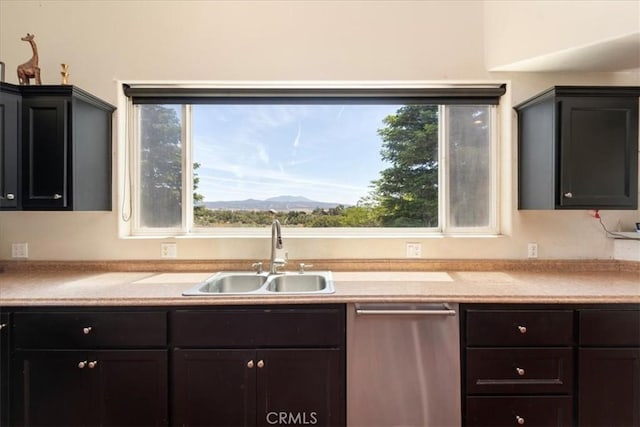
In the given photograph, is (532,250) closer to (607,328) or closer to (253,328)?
(607,328)

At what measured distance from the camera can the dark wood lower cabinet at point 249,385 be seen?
1496 mm

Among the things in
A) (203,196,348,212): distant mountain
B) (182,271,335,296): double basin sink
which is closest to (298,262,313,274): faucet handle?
(182,271,335,296): double basin sink

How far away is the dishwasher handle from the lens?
58.9 inches

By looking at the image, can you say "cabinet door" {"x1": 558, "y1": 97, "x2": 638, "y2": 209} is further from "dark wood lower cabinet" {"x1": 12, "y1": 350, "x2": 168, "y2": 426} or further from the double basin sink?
"dark wood lower cabinet" {"x1": 12, "y1": 350, "x2": 168, "y2": 426}

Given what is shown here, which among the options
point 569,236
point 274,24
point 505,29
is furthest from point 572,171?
point 274,24

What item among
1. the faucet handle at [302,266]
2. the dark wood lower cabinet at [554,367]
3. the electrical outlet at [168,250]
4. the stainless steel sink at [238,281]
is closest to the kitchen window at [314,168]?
the electrical outlet at [168,250]

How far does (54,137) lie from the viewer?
174cm

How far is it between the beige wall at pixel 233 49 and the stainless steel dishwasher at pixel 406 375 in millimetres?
1208

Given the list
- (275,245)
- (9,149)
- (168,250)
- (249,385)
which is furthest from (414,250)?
(9,149)

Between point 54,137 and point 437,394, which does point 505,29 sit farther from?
point 54,137

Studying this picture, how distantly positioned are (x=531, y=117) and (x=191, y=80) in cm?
234

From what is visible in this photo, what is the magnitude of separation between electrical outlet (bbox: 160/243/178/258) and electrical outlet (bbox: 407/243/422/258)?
168 centimetres

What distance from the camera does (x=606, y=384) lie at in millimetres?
1493

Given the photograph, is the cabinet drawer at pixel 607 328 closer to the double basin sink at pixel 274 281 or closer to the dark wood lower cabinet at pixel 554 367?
the dark wood lower cabinet at pixel 554 367
